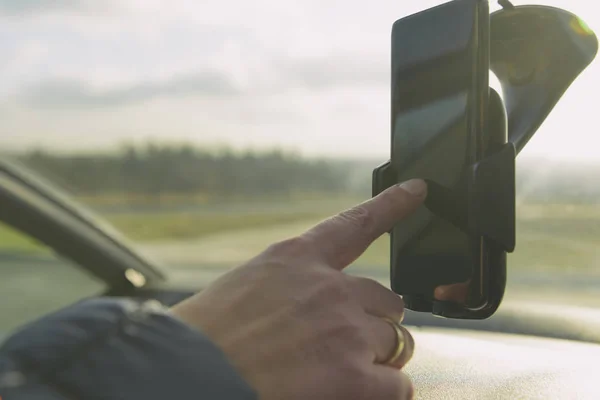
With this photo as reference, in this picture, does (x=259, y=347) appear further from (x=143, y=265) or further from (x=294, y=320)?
(x=143, y=265)

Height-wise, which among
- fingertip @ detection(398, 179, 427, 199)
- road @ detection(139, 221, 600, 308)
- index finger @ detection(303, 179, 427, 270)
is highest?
fingertip @ detection(398, 179, 427, 199)

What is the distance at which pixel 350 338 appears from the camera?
1.12 metres

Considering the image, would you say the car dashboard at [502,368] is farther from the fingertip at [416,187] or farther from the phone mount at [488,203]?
the fingertip at [416,187]

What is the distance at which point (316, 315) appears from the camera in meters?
1.15

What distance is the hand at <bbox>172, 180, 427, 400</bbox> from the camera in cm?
107

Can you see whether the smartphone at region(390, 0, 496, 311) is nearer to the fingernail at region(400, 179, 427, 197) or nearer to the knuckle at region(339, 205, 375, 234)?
the fingernail at region(400, 179, 427, 197)

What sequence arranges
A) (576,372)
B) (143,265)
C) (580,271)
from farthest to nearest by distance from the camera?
(143,265)
(580,271)
(576,372)

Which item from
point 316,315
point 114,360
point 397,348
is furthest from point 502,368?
point 114,360

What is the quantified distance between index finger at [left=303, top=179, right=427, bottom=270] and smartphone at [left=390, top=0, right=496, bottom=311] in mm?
85

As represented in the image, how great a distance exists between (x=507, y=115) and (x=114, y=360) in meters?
0.93

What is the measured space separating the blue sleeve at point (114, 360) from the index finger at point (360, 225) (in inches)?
13.9

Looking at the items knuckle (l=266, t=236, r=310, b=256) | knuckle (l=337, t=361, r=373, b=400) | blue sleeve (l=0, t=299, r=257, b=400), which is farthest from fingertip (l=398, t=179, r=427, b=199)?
blue sleeve (l=0, t=299, r=257, b=400)

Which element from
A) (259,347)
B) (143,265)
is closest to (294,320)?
(259,347)

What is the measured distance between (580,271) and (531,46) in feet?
4.80
